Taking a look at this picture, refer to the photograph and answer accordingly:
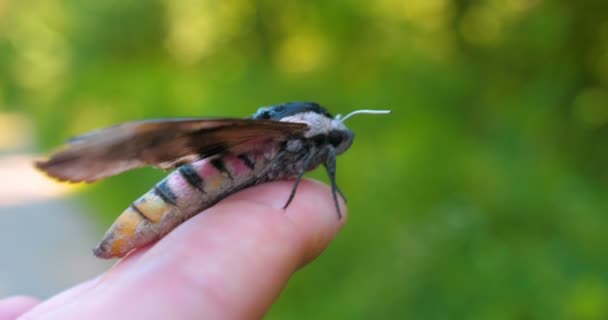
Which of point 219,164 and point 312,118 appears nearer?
point 219,164

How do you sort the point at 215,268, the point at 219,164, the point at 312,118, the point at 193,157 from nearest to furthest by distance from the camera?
the point at 215,268
the point at 193,157
the point at 219,164
the point at 312,118

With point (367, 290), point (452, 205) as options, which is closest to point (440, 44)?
point (452, 205)

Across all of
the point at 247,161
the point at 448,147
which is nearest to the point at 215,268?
the point at 247,161

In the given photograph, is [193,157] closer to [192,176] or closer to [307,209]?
[192,176]

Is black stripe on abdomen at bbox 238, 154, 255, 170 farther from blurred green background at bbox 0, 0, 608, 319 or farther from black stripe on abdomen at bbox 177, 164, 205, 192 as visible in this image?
blurred green background at bbox 0, 0, 608, 319

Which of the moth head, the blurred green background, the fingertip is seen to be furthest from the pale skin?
the blurred green background

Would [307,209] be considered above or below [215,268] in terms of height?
below

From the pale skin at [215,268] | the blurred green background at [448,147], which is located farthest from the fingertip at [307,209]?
the blurred green background at [448,147]

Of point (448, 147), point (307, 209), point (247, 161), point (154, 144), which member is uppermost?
point (154, 144)

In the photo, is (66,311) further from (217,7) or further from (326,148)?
(217,7)
